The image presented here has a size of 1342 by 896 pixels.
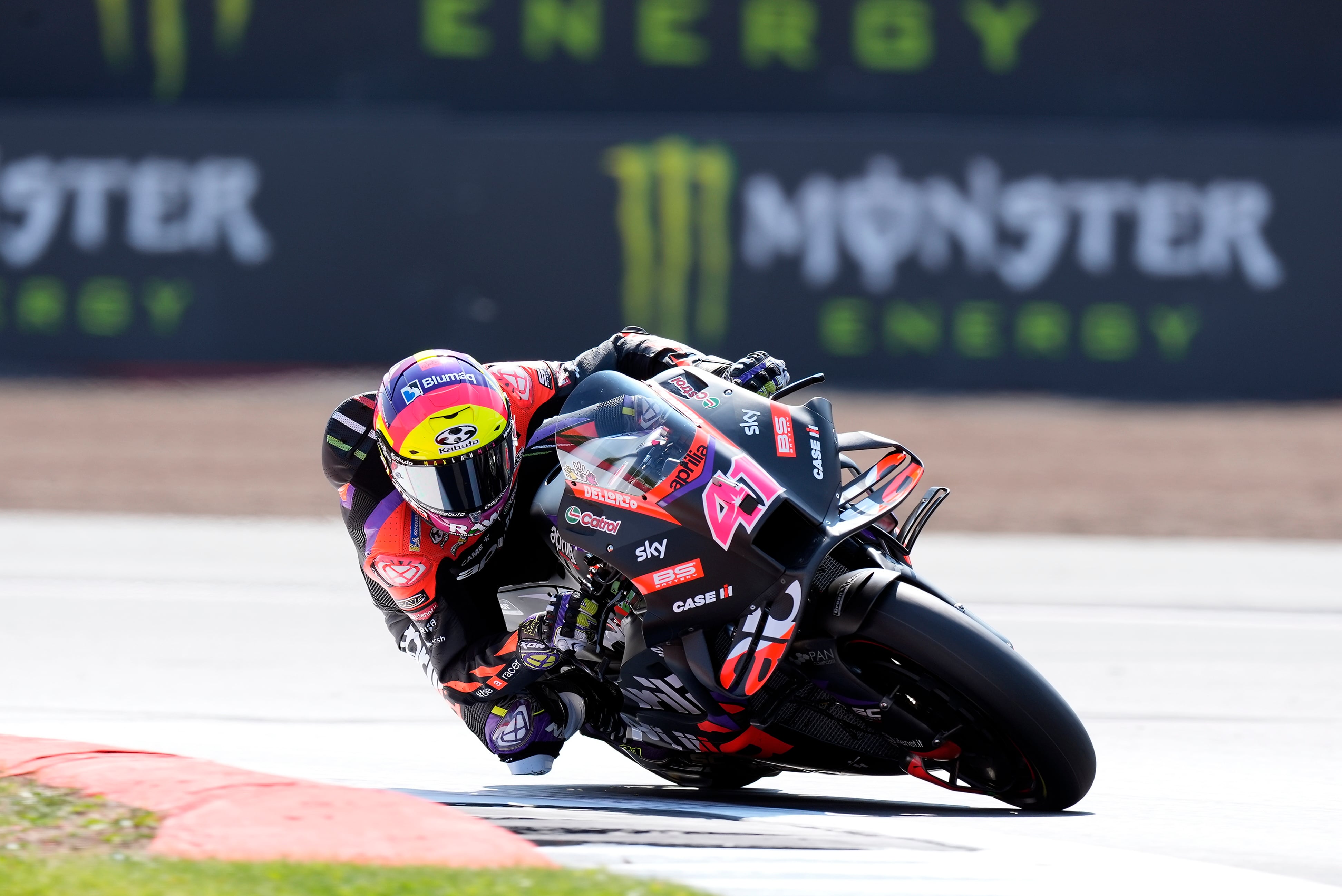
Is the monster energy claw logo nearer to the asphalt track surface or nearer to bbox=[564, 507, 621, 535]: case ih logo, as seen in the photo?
the asphalt track surface

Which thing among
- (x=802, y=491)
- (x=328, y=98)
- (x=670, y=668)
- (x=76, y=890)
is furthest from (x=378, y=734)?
(x=328, y=98)

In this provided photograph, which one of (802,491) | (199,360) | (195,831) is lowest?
(199,360)

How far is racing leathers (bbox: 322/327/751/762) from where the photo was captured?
185 inches

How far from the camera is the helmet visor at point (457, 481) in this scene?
4520 millimetres

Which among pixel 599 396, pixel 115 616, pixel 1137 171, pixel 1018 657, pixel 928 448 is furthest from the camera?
pixel 1137 171

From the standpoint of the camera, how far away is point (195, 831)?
3.62 m

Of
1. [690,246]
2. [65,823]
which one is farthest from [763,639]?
[690,246]

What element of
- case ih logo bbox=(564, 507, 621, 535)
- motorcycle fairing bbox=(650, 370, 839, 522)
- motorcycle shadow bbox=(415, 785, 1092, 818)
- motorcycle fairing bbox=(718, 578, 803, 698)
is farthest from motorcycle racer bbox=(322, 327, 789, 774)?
motorcycle fairing bbox=(718, 578, 803, 698)

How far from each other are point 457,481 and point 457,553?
382mm

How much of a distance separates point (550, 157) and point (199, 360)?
411 cm

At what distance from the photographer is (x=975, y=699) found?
399 centimetres

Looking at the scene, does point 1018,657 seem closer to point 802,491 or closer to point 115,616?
point 802,491

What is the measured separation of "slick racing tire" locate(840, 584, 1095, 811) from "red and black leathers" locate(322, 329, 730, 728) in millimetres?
1070

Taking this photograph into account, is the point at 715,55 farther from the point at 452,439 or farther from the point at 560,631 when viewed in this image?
the point at 560,631
